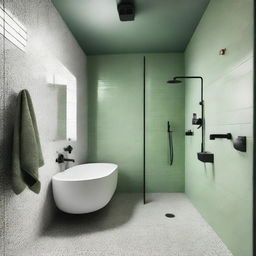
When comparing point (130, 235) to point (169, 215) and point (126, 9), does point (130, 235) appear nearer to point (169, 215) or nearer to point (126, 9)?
point (169, 215)

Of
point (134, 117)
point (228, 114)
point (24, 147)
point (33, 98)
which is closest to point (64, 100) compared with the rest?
point (33, 98)

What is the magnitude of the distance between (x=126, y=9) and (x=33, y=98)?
1.44 m

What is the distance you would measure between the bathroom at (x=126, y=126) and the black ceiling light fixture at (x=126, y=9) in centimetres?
1

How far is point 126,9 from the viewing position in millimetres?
2209

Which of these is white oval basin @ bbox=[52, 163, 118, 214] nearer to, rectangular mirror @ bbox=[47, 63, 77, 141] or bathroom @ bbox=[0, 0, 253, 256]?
bathroom @ bbox=[0, 0, 253, 256]

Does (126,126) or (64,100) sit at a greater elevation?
(64,100)

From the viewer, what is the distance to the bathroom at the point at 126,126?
4.96 ft

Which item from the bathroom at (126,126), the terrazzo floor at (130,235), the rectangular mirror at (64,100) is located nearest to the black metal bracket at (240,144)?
the bathroom at (126,126)

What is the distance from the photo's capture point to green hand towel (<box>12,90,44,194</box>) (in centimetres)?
148

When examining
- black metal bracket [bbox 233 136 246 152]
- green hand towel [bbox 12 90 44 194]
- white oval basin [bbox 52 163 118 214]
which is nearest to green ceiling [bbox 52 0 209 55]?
green hand towel [bbox 12 90 44 194]

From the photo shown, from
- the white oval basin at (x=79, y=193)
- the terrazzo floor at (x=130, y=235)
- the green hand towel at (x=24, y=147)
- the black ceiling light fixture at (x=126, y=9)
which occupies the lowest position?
the terrazzo floor at (x=130, y=235)

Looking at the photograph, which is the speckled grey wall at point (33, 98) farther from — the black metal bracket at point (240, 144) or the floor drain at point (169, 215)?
the black metal bracket at point (240, 144)

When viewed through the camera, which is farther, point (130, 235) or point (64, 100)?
point (64, 100)

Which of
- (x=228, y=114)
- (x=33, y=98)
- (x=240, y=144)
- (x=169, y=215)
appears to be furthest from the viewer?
(x=169, y=215)
